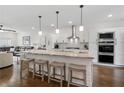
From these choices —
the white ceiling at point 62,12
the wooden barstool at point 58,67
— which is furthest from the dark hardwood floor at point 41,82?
the white ceiling at point 62,12

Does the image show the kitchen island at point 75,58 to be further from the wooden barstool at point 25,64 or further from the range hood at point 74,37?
the range hood at point 74,37

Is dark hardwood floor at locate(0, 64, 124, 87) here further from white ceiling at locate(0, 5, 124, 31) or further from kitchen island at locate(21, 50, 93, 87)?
white ceiling at locate(0, 5, 124, 31)

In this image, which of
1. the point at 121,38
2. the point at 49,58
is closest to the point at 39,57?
the point at 49,58

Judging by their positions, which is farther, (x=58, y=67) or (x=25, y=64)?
(x=25, y=64)

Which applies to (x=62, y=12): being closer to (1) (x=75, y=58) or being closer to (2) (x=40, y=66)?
(1) (x=75, y=58)

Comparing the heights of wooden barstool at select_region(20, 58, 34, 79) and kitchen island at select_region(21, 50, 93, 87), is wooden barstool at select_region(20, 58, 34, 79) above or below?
below

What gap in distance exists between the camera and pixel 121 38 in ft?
20.0

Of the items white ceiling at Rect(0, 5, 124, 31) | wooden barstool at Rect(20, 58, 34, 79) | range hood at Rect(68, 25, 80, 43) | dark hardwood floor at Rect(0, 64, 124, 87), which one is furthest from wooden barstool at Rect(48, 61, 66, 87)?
range hood at Rect(68, 25, 80, 43)

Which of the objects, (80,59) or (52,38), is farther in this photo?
(52,38)

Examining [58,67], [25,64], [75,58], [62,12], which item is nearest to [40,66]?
[25,64]

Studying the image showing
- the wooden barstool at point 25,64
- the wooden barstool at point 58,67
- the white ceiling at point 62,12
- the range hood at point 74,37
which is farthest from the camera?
the range hood at point 74,37
